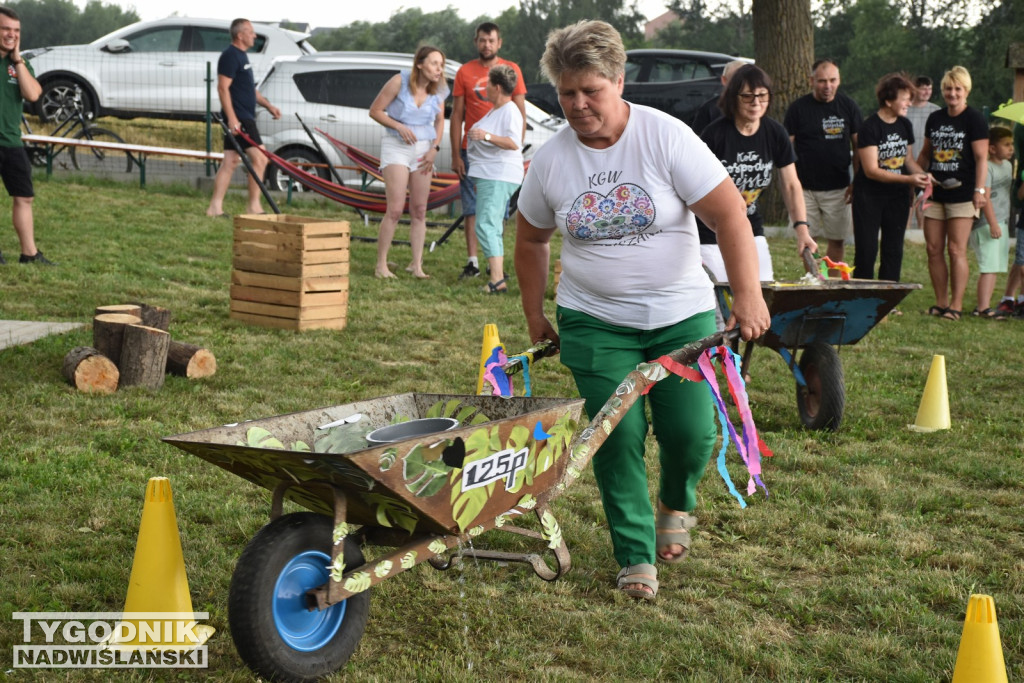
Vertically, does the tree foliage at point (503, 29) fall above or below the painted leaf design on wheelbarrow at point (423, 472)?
above

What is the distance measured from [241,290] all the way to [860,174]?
4874mm

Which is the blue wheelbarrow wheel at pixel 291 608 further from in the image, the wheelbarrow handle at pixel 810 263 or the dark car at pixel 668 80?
the dark car at pixel 668 80

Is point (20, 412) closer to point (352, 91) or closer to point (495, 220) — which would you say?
point (495, 220)

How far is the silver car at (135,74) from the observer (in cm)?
1545

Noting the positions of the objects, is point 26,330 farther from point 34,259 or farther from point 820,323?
point 820,323

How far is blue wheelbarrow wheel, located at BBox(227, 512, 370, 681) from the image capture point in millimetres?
2693

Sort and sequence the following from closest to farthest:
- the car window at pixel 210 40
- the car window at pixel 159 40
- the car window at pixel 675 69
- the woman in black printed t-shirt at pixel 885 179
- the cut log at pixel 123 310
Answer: the cut log at pixel 123 310, the woman in black printed t-shirt at pixel 885 179, the car window at pixel 159 40, the car window at pixel 210 40, the car window at pixel 675 69

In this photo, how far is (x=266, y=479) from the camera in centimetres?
289

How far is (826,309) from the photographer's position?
211 inches

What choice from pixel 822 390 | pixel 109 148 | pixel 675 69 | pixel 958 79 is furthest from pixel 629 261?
pixel 675 69

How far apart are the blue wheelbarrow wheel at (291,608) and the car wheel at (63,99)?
561 inches

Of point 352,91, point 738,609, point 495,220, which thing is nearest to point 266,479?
point 738,609

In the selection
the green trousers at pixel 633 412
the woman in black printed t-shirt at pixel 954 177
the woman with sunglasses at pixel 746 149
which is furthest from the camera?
the woman in black printed t-shirt at pixel 954 177

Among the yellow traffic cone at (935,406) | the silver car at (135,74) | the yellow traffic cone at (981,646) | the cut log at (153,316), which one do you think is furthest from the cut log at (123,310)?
the silver car at (135,74)
